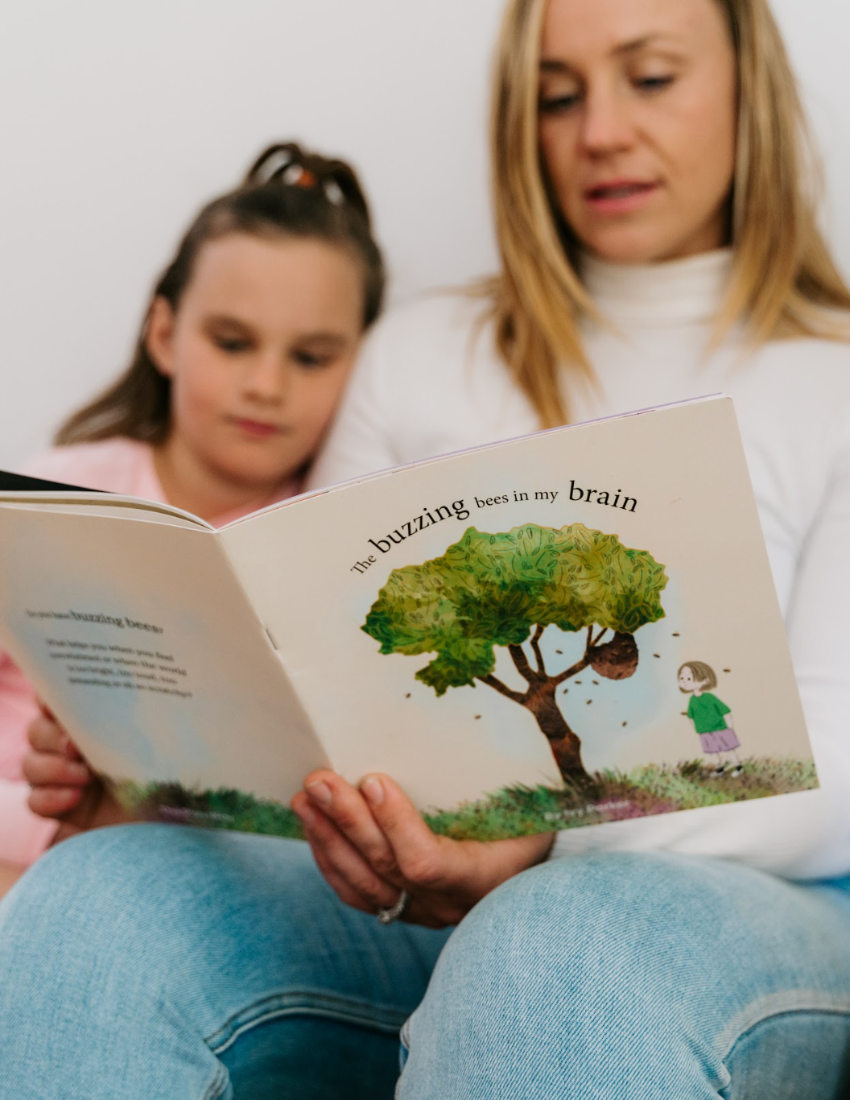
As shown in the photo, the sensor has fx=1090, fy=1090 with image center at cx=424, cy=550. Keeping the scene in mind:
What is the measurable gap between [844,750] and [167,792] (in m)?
0.50

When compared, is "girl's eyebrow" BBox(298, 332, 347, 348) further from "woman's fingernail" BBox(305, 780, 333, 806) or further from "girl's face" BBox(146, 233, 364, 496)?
"woman's fingernail" BBox(305, 780, 333, 806)

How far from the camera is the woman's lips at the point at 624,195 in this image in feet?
3.43

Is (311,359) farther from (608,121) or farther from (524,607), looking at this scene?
(524,607)

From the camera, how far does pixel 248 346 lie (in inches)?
46.8

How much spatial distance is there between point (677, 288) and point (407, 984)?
703mm

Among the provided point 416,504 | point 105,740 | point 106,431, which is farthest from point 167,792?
point 106,431

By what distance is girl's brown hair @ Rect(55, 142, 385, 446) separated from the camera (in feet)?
4.04

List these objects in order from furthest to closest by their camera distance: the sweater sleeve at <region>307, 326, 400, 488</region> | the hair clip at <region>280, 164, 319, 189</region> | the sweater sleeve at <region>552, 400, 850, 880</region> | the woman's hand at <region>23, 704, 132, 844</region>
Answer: the hair clip at <region>280, 164, 319, 189</region>, the sweater sleeve at <region>307, 326, 400, 488</region>, the woman's hand at <region>23, 704, 132, 844</region>, the sweater sleeve at <region>552, 400, 850, 880</region>

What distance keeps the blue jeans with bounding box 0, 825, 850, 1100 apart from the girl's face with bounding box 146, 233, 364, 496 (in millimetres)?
494

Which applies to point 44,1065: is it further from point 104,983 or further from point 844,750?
point 844,750

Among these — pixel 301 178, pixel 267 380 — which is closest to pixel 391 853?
pixel 267 380

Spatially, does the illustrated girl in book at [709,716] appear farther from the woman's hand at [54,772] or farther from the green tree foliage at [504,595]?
the woman's hand at [54,772]

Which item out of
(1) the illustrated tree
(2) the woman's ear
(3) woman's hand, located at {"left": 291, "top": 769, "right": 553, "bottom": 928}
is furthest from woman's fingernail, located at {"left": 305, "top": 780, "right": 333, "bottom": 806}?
(2) the woman's ear

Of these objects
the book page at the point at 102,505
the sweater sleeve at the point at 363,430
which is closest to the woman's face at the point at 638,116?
the sweater sleeve at the point at 363,430
